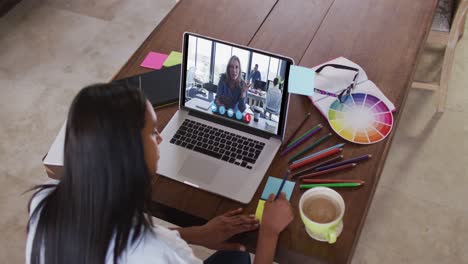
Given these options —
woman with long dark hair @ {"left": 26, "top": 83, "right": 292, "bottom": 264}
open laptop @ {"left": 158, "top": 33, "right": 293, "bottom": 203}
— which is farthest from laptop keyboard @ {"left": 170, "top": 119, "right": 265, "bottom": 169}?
woman with long dark hair @ {"left": 26, "top": 83, "right": 292, "bottom": 264}

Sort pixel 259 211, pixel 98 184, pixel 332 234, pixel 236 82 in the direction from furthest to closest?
pixel 236 82 < pixel 259 211 < pixel 332 234 < pixel 98 184

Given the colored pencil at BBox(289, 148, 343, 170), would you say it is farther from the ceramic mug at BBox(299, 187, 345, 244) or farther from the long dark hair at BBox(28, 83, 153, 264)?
the long dark hair at BBox(28, 83, 153, 264)

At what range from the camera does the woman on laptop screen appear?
4.44 ft

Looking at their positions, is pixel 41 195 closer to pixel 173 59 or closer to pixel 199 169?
pixel 199 169

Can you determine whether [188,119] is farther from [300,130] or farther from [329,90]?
[329,90]

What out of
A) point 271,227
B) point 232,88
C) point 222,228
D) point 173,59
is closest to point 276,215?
point 271,227

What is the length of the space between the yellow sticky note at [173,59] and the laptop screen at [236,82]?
0.22m

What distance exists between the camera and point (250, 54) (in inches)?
51.9

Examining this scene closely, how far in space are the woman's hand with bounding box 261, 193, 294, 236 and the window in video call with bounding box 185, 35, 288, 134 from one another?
9.2 inches

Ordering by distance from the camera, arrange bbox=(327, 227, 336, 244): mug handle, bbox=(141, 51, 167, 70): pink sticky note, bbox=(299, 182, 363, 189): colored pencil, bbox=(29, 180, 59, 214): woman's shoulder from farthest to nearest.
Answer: bbox=(141, 51, 167, 70): pink sticky note, bbox=(299, 182, 363, 189): colored pencil, bbox=(327, 227, 336, 244): mug handle, bbox=(29, 180, 59, 214): woman's shoulder

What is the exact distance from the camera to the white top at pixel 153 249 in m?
0.98

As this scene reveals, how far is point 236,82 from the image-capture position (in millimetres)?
1369

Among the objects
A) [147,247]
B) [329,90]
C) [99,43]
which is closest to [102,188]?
[147,247]

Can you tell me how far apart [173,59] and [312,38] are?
0.47 metres
